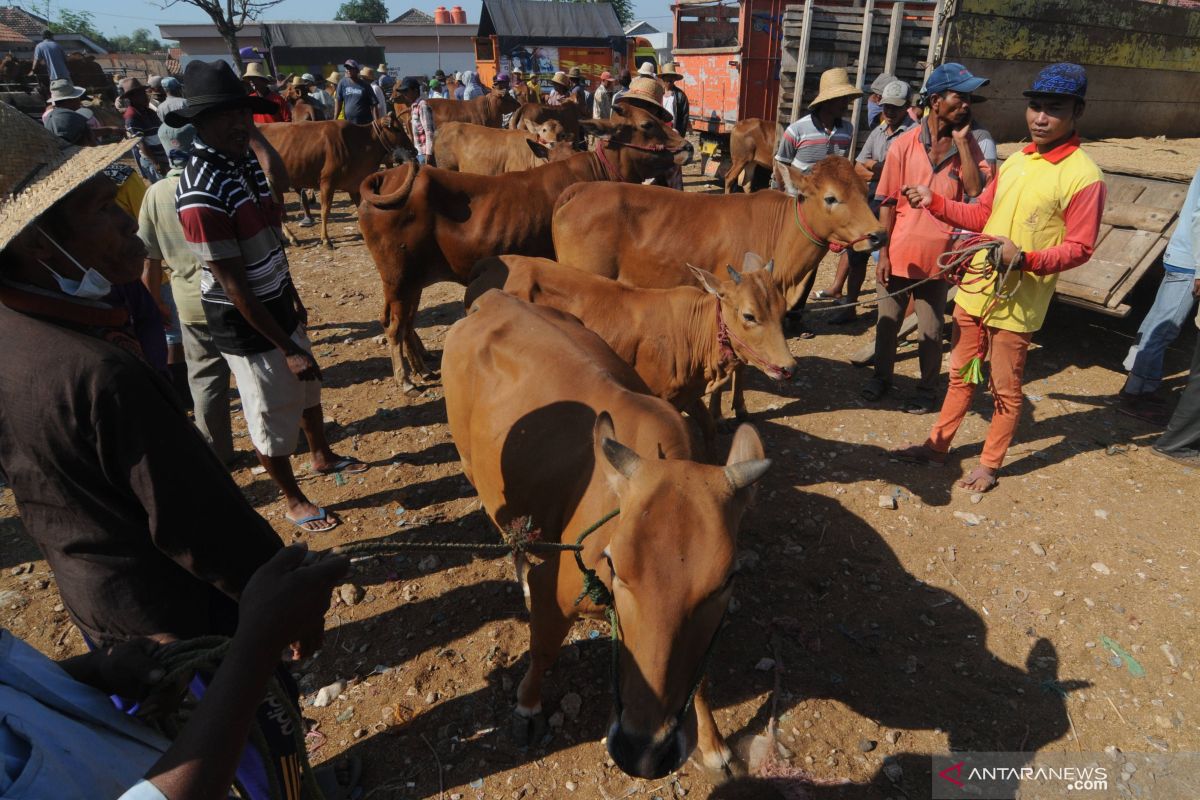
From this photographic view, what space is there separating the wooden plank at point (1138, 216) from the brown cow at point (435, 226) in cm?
519

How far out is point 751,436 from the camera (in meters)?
2.68

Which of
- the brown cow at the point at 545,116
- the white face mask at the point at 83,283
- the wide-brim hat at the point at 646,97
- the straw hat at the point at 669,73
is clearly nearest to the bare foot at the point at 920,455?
the white face mask at the point at 83,283

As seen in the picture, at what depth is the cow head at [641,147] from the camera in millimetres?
8391

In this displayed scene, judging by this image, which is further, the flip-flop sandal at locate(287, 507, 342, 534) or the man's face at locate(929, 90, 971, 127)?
the man's face at locate(929, 90, 971, 127)

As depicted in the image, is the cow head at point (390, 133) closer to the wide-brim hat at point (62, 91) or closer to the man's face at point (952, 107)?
the wide-brim hat at point (62, 91)

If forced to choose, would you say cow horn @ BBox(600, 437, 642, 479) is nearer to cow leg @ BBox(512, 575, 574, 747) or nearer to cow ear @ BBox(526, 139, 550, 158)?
cow leg @ BBox(512, 575, 574, 747)

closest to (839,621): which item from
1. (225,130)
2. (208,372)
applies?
(225,130)

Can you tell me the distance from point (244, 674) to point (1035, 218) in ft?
15.7

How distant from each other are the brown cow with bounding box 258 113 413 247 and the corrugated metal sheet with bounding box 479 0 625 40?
31370mm

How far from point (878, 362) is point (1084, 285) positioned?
2.24m

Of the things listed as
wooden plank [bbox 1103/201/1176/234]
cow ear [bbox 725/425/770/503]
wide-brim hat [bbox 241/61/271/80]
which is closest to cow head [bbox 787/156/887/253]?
wooden plank [bbox 1103/201/1176/234]

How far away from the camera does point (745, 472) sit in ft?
7.64

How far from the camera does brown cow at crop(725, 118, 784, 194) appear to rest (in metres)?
11.7

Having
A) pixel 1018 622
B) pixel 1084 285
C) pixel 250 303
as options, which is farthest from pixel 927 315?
pixel 250 303
